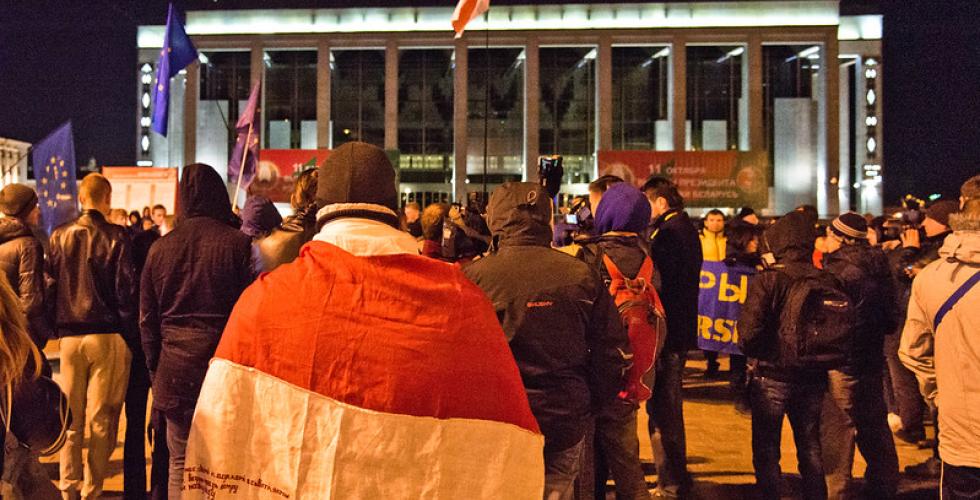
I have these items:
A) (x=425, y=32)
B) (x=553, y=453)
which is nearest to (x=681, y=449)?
(x=553, y=453)

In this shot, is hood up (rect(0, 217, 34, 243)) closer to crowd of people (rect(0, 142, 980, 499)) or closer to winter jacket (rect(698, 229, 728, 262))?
crowd of people (rect(0, 142, 980, 499))

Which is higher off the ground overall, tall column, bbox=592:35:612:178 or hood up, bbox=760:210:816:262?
tall column, bbox=592:35:612:178

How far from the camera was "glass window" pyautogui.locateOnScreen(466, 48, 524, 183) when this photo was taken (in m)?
46.8

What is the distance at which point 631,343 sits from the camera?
4695 mm

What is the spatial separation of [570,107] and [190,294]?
44.9 meters

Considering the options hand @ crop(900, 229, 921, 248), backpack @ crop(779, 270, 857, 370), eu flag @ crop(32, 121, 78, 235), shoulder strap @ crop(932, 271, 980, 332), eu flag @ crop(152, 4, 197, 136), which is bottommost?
backpack @ crop(779, 270, 857, 370)

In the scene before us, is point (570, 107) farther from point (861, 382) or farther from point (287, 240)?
point (287, 240)

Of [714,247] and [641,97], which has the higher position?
[641,97]

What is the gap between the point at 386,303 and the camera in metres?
1.97

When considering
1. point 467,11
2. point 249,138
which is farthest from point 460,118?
point 467,11

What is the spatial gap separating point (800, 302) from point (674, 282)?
1.36 meters

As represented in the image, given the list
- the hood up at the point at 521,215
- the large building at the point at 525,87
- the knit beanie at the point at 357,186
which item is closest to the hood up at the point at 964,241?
the hood up at the point at 521,215

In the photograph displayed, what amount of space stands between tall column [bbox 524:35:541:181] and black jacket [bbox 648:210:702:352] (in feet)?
131

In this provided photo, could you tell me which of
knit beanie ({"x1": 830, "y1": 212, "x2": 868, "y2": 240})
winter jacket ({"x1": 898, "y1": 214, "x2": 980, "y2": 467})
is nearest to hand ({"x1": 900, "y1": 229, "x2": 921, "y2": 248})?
knit beanie ({"x1": 830, "y1": 212, "x2": 868, "y2": 240})
